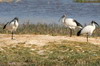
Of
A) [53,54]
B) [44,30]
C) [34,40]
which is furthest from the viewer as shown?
[44,30]

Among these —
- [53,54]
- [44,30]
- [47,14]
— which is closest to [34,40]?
[53,54]

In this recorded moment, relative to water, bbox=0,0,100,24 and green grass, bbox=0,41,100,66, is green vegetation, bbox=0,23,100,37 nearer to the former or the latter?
green grass, bbox=0,41,100,66

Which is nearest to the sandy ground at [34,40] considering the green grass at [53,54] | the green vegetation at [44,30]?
the green grass at [53,54]

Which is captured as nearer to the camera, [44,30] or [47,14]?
[44,30]

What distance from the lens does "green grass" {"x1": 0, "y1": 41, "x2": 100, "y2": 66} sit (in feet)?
42.2

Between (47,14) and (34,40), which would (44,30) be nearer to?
(34,40)

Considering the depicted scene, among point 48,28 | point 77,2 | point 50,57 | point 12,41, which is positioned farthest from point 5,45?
point 77,2

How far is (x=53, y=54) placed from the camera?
1427 centimetres

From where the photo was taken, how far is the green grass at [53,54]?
12.9m

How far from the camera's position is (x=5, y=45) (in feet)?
51.5

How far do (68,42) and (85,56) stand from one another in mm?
2469

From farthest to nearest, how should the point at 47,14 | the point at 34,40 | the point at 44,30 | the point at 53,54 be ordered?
the point at 47,14
the point at 44,30
the point at 34,40
the point at 53,54

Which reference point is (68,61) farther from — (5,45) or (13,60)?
(5,45)

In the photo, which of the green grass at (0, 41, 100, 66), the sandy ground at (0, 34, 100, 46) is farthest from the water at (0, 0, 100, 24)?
the green grass at (0, 41, 100, 66)
